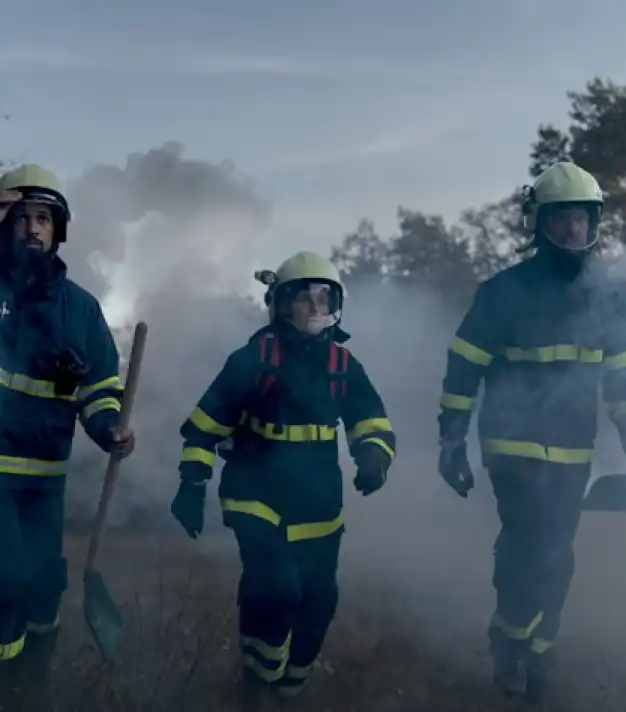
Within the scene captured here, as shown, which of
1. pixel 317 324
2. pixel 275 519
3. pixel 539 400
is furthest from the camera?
pixel 539 400

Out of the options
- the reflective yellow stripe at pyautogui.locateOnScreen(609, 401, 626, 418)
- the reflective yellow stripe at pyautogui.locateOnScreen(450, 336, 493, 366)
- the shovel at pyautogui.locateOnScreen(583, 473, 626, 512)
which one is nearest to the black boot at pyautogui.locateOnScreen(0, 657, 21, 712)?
the reflective yellow stripe at pyautogui.locateOnScreen(450, 336, 493, 366)

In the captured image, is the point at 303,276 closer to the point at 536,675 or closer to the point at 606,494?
the point at 536,675

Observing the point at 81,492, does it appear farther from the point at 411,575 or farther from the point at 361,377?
the point at 361,377

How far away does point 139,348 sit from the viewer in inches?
195

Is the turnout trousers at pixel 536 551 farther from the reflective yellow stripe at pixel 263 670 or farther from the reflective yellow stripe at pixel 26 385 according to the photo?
the reflective yellow stripe at pixel 26 385

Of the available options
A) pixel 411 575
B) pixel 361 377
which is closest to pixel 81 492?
pixel 411 575

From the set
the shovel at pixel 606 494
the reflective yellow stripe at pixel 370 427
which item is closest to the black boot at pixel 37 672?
the reflective yellow stripe at pixel 370 427

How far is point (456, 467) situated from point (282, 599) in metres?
1.19

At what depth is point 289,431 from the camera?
5.10m

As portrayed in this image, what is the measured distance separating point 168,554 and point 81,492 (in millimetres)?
1378

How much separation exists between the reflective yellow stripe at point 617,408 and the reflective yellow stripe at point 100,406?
2.63 meters

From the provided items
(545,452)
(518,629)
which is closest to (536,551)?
(518,629)

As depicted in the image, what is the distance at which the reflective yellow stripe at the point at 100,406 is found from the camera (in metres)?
5.10

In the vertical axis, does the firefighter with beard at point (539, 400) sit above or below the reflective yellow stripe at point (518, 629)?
above
